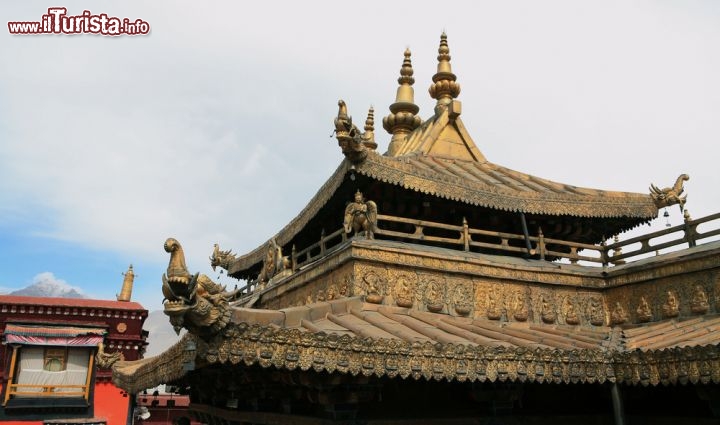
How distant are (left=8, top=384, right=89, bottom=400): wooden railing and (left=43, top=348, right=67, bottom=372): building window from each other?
709 millimetres

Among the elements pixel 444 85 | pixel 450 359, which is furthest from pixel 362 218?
pixel 444 85

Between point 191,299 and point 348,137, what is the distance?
15.8 feet

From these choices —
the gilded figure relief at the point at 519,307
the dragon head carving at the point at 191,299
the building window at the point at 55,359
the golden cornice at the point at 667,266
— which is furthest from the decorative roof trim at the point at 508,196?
the building window at the point at 55,359

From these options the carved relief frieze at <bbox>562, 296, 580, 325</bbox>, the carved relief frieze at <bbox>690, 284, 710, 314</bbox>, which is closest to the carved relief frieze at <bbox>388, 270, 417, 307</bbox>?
the carved relief frieze at <bbox>562, 296, 580, 325</bbox>

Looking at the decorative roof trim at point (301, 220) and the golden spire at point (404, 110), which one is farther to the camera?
the golden spire at point (404, 110)

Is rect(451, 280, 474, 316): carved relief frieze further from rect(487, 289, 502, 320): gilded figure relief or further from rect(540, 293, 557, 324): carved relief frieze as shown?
rect(540, 293, 557, 324): carved relief frieze

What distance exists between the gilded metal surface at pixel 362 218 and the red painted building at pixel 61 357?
16.9 meters

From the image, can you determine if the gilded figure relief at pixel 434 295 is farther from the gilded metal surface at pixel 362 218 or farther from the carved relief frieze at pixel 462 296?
the gilded metal surface at pixel 362 218

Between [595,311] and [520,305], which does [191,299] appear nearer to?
[520,305]

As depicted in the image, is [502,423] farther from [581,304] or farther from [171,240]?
[171,240]

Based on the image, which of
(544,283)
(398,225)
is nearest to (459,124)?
(398,225)

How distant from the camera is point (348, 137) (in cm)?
896

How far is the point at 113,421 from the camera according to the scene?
74.2ft

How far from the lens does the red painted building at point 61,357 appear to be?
22.0m
